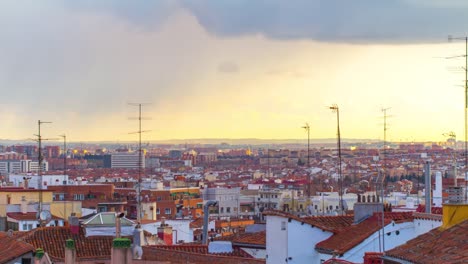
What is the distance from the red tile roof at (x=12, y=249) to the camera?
78.7 feet

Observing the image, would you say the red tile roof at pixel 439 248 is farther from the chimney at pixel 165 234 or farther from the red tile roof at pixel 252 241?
the chimney at pixel 165 234

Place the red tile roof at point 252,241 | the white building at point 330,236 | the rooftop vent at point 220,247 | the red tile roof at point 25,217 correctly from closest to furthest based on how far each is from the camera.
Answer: the white building at point 330,236 < the rooftop vent at point 220,247 < the red tile roof at point 252,241 < the red tile roof at point 25,217

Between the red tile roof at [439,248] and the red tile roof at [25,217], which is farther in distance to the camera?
the red tile roof at [25,217]

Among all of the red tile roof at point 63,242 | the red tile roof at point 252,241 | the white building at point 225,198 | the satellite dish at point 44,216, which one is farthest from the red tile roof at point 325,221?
the white building at point 225,198

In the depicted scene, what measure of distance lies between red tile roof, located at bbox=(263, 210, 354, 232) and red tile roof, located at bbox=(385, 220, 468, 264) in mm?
5993

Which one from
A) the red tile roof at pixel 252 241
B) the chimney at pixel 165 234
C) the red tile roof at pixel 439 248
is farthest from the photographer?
the chimney at pixel 165 234

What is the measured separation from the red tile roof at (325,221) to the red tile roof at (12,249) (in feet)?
15.6

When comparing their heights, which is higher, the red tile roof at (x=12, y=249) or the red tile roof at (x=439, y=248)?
the red tile roof at (x=439, y=248)

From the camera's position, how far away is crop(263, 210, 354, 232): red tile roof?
2409 centimetres

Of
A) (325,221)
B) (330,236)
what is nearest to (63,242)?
(325,221)

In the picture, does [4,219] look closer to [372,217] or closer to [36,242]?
[36,242]

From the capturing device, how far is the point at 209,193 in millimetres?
110062

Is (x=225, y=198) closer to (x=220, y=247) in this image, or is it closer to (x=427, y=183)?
(x=220, y=247)

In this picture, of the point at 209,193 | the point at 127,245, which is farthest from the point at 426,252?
the point at 209,193
